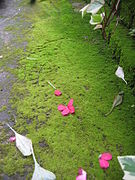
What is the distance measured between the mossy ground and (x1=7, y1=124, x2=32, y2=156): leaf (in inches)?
0.8

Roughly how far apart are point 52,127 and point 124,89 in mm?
422

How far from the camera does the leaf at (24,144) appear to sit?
869mm

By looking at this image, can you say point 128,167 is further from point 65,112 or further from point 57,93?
point 57,93

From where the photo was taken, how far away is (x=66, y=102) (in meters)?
1.07

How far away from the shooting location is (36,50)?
1.41 m

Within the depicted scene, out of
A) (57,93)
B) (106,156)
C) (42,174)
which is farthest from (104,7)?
(42,174)

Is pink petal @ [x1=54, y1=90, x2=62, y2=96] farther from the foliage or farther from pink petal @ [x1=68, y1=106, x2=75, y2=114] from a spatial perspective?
the foliage

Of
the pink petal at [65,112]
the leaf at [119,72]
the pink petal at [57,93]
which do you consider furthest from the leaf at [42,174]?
the leaf at [119,72]

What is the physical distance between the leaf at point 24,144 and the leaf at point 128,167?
36 cm

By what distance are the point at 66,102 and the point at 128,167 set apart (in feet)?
1.50

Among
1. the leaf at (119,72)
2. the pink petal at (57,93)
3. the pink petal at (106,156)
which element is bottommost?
the pink petal at (106,156)

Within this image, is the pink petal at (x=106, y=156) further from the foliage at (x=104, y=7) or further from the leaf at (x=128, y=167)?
the foliage at (x=104, y=7)

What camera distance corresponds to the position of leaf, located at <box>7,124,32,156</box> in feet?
2.85

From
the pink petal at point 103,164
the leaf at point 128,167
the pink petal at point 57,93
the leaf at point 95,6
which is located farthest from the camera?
the leaf at point 95,6
